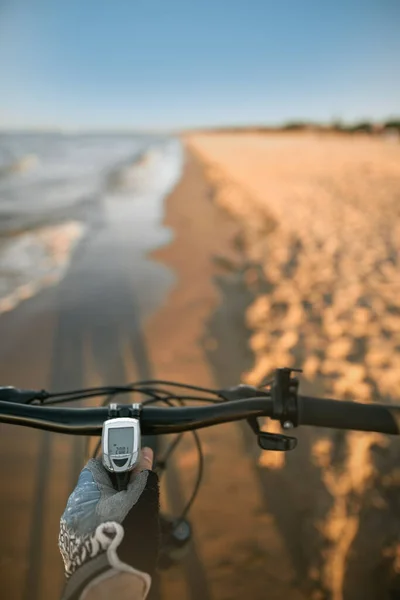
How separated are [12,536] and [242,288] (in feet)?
14.3

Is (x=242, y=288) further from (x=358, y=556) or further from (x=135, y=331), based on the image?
(x=358, y=556)

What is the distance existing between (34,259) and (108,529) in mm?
7743

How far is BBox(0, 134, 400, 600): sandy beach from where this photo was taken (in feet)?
7.57

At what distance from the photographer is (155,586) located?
2.24 m

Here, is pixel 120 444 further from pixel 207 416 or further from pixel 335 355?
pixel 335 355

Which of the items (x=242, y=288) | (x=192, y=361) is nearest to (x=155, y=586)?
(x=192, y=361)

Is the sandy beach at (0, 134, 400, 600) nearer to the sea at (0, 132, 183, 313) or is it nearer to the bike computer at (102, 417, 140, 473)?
the sea at (0, 132, 183, 313)

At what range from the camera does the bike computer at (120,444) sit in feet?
3.35

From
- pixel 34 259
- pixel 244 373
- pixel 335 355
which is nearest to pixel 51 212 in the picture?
pixel 34 259

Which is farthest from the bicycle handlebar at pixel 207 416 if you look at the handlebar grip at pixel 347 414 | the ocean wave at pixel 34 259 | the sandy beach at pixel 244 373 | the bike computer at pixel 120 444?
the ocean wave at pixel 34 259

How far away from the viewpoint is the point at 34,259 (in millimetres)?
7766

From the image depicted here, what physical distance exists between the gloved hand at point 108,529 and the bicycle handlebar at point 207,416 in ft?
0.62

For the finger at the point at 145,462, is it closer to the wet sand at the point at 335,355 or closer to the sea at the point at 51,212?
the wet sand at the point at 335,355

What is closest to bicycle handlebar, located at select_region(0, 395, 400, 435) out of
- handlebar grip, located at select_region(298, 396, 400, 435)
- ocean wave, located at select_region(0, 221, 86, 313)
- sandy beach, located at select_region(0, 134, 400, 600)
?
handlebar grip, located at select_region(298, 396, 400, 435)
